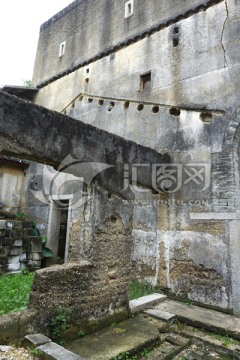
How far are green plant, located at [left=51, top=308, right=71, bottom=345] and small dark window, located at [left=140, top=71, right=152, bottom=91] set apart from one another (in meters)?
5.91

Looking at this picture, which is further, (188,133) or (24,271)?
(24,271)

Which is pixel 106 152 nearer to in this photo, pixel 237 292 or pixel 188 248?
pixel 188 248

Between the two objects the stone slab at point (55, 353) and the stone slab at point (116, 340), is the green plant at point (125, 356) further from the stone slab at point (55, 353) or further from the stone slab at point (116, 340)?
the stone slab at point (55, 353)

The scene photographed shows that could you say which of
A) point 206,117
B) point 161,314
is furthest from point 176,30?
point 161,314

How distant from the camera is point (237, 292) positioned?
5.09 meters

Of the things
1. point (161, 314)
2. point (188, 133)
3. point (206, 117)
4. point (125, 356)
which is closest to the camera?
point (125, 356)

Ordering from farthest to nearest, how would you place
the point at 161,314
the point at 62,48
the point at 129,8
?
1. the point at 62,48
2. the point at 129,8
3. the point at 161,314

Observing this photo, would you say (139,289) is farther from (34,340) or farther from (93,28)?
(93,28)

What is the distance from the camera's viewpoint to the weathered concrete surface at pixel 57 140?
3.39 meters

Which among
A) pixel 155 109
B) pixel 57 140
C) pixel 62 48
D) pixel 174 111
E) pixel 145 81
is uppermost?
pixel 62 48

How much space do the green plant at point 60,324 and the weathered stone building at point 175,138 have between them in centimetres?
84

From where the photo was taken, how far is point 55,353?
9.25 ft

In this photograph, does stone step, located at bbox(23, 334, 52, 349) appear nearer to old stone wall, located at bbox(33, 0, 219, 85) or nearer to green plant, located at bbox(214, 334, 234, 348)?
green plant, located at bbox(214, 334, 234, 348)

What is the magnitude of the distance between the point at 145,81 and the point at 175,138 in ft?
7.32
